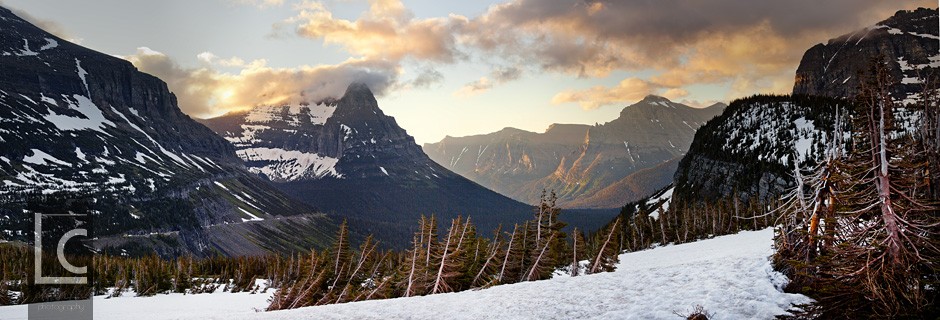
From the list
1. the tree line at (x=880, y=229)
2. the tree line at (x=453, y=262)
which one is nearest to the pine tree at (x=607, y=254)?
the tree line at (x=453, y=262)

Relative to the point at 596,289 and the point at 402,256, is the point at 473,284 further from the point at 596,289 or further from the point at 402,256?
the point at 402,256

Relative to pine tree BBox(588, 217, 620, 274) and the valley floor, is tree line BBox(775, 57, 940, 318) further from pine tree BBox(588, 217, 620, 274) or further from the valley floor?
pine tree BBox(588, 217, 620, 274)

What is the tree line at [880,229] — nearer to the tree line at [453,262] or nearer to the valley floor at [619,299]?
the valley floor at [619,299]

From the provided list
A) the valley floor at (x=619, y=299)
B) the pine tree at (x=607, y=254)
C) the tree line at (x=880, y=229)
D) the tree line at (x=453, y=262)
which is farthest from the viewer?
the pine tree at (x=607, y=254)

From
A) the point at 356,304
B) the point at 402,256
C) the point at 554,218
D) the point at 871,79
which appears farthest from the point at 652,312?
the point at 402,256

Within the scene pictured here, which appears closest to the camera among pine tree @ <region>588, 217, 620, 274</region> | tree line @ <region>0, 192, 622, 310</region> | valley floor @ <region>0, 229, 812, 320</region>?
valley floor @ <region>0, 229, 812, 320</region>

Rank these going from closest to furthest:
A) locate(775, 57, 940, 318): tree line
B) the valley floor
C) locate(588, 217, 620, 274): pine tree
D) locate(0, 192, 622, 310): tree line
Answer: locate(775, 57, 940, 318): tree line → the valley floor → locate(0, 192, 622, 310): tree line → locate(588, 217, 620, 274): pine tree

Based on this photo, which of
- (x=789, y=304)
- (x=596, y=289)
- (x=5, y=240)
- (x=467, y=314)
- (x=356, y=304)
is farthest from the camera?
(x=5, y=240)

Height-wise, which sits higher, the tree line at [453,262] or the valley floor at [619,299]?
the valley floor at [619,299]

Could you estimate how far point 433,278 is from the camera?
41.0m

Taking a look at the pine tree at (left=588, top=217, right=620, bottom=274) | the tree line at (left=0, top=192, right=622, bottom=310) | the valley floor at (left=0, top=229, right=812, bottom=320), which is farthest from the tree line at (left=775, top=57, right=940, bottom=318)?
the pine tree at (left=588, top=217, right=620, bottom=274)

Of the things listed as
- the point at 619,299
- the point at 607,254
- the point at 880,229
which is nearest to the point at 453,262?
the point at 607,254

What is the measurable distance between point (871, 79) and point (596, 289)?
10.5 metres

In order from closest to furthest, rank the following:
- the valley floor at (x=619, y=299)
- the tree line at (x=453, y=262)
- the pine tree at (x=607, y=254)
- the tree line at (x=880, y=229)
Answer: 1. the tree line at (x=880, y=229)
2. the valley floor at (x=619, y=299)
3. the tree line at (x=453, y=262)
4. the pine tree at (x=607, y=254)
